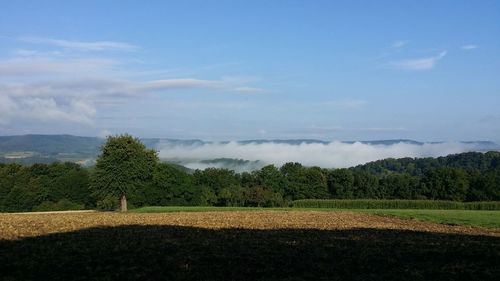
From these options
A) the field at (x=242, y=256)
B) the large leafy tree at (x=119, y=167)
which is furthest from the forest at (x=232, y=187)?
the field at (x=242, y=256)

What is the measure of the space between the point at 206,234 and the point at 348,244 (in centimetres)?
903

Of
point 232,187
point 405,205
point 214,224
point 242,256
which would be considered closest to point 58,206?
point 232,187

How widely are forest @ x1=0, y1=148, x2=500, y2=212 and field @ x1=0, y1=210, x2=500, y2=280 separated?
54.7 meters

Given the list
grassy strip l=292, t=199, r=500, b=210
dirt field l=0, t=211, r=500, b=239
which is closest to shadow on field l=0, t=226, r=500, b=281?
dirt field l=0, t=211, r=500, b=239

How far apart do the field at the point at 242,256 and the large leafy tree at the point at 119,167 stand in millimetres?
43392

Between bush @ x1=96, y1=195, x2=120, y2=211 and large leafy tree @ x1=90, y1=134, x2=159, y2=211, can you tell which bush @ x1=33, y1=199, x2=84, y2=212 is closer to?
bush @ x1=96, y1=195, x2=120, y2=211

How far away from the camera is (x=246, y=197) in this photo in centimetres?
10444

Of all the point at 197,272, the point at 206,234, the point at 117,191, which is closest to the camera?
the point at 197,272

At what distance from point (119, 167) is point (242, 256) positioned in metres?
57.6

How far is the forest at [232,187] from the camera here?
101875mm

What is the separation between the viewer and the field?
17.0 metres

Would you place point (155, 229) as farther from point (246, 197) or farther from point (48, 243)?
point (246, 197)

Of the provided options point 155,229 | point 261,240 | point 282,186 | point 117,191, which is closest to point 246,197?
point 282,186

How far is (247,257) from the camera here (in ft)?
67.7
